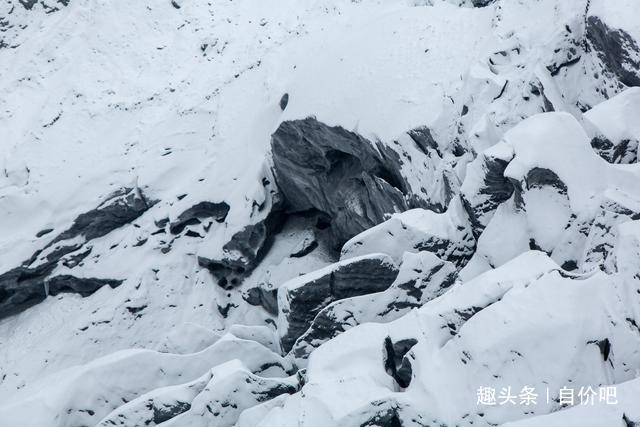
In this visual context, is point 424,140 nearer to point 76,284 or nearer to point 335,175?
point 335,175

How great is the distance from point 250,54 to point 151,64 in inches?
244

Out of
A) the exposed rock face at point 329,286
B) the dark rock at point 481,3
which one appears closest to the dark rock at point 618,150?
the exposed rock face at point 329,286

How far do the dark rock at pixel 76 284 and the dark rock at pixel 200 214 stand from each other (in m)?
3.60

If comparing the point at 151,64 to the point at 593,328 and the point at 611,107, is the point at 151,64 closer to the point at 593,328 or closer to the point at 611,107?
the point at 611,107

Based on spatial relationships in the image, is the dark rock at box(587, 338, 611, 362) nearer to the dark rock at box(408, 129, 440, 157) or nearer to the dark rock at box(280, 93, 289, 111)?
the dark rock at box(408, 129, 440, 157)

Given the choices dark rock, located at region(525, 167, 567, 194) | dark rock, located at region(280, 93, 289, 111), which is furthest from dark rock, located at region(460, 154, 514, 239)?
dark rock, located at region(280, 93, 289, 111)

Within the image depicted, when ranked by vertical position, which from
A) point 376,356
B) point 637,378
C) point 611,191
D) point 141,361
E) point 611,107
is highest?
point 611,107

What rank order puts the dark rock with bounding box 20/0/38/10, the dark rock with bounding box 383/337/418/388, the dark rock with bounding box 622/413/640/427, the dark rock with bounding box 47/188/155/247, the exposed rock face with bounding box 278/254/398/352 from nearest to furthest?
the dark rock with bounding box 622/413/640/427
the dark rock with bounding box 383/337/418/388
the exposed rock face with bounding box 278/254/398/352
the dark rock with bounding box 47/188/155/247
the dark rock with bounding box 20/0/38/10

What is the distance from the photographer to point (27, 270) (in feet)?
90.3

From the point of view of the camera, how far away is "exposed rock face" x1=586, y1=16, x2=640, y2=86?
1460 centimetres

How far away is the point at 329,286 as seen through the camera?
52.4ft

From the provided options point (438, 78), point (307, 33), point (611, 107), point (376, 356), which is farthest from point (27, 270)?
point (611, 107)

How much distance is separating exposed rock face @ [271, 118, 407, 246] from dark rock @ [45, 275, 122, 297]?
8909 millimetres

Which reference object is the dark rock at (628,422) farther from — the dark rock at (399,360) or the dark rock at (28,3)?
the dark rock at (28,3)
